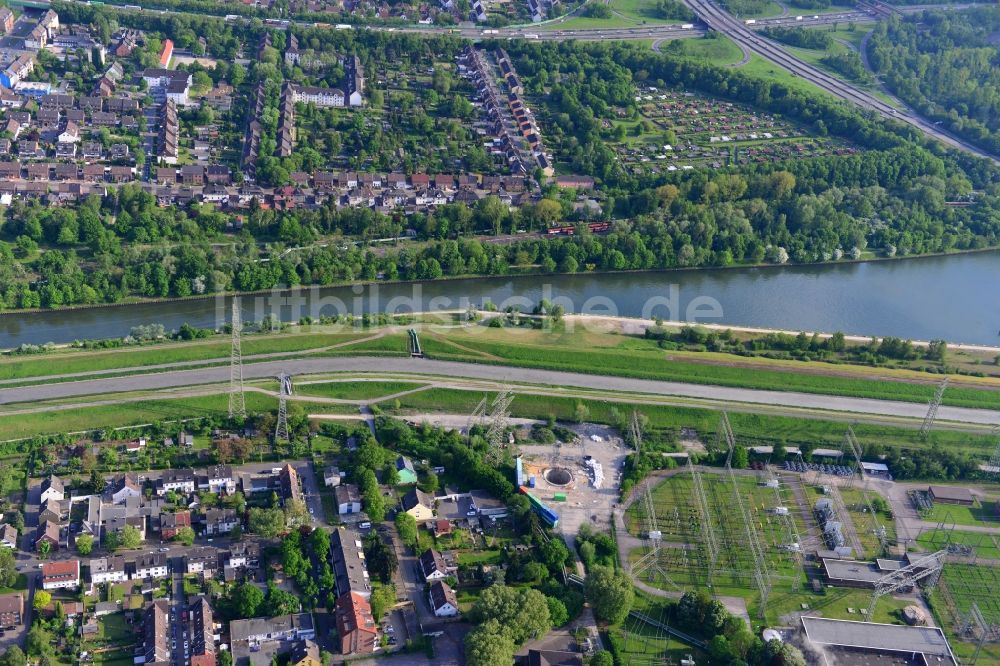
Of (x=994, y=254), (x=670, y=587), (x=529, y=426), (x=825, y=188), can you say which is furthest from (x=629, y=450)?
(x=994, y=254)

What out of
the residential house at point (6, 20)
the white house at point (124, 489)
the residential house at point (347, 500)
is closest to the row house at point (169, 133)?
the residential house at point (6, 20)

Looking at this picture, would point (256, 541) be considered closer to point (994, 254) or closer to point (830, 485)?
point (830, 485)

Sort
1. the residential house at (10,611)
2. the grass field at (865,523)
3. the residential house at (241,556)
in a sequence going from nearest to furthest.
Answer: the residential house at (10,611) → the residential house at (241,556) → the grass field at (865,523)

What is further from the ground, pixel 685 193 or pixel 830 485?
pixel 685 193

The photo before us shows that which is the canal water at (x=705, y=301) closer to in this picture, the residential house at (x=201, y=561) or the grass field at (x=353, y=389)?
the grass field at (x=353, y=389)

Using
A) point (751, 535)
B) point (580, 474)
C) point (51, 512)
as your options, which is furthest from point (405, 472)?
point (751, 535)

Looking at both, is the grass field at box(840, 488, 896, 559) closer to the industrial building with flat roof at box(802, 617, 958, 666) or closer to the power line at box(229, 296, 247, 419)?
the industrial building with flat roof at box(802, 617, 958, 666)
